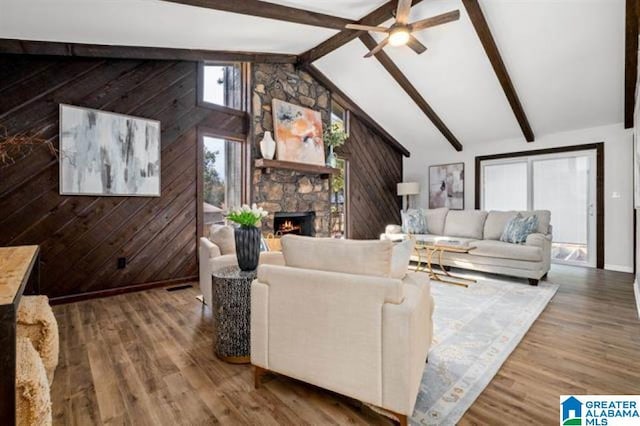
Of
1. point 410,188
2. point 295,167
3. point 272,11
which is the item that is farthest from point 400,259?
point 410,188

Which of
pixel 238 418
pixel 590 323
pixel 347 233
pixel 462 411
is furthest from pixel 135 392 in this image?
pixel 347 233

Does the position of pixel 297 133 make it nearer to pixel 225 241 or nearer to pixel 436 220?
pixel 225 241

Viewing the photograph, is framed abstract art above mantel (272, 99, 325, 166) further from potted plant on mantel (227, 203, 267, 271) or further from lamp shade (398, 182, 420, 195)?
potted plant on mantel (227, 203, 267, 271)

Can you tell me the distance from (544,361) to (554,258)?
4.53 metres

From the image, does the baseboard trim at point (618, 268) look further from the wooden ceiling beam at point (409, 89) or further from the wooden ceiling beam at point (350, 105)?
the wooden ceiling beam at point (350, 105)

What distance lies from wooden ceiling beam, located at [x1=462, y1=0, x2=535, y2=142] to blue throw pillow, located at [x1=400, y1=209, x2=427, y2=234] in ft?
7.65

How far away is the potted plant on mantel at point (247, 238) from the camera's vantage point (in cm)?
217

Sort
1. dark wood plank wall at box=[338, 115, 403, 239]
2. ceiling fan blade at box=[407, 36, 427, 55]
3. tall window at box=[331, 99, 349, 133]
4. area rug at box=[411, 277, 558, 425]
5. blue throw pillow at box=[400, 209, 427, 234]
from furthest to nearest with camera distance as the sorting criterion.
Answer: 1. dark wood plank wall at box=[338, 115, 403, 239]
2. tall window at box=[331, 99, 349, 133]
3. blue throw pillow at box=[400, 209, 427, 234]
4. ceiling fan blade at box=[407, 36, 427, 55]
5. area rug at box=[411, 277, 558, 425]

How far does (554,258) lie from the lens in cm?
563

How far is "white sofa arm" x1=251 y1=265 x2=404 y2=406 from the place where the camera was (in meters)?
1.40

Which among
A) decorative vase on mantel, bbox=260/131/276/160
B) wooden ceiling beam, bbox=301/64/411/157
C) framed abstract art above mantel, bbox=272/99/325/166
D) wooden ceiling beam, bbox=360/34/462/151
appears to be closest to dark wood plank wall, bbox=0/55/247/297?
decorative vase on mantel, bbox=260/131/276/160

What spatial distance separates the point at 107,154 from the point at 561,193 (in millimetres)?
7169

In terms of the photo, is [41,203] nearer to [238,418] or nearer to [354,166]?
[238,418]

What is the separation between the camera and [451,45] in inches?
168
